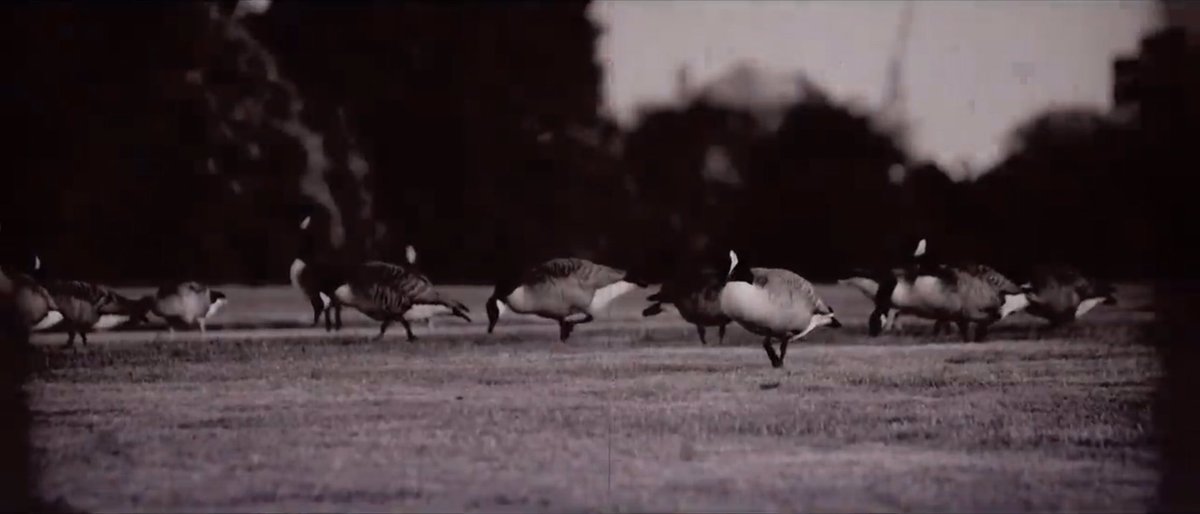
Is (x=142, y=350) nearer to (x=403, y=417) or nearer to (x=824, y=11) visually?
(x=403, y=417)

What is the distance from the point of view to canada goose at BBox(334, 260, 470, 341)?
358 cm

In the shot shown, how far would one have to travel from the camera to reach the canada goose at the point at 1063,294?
3.56 m

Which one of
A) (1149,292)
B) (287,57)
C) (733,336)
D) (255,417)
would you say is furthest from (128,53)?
(1149,292)

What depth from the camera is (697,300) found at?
3531 millimetres

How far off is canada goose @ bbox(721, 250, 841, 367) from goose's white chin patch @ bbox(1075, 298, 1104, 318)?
667 millimetres

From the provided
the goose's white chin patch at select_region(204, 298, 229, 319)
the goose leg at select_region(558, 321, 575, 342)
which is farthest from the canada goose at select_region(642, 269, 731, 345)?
the goose's white chin patch at select_region(204, 298, 229, 319)

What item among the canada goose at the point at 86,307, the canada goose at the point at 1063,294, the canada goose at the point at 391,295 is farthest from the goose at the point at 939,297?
the canada goose at the point at 86,307

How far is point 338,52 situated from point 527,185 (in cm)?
60

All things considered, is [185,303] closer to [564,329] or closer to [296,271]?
[296,271]

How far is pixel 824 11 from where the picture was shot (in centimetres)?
344

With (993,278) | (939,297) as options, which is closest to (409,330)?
(939,297)

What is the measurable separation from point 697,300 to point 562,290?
368 millimetres

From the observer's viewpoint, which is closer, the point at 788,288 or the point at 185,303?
the point at 788,288

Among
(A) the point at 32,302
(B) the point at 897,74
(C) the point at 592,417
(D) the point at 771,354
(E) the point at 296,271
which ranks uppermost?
(B) the point at 897,74
